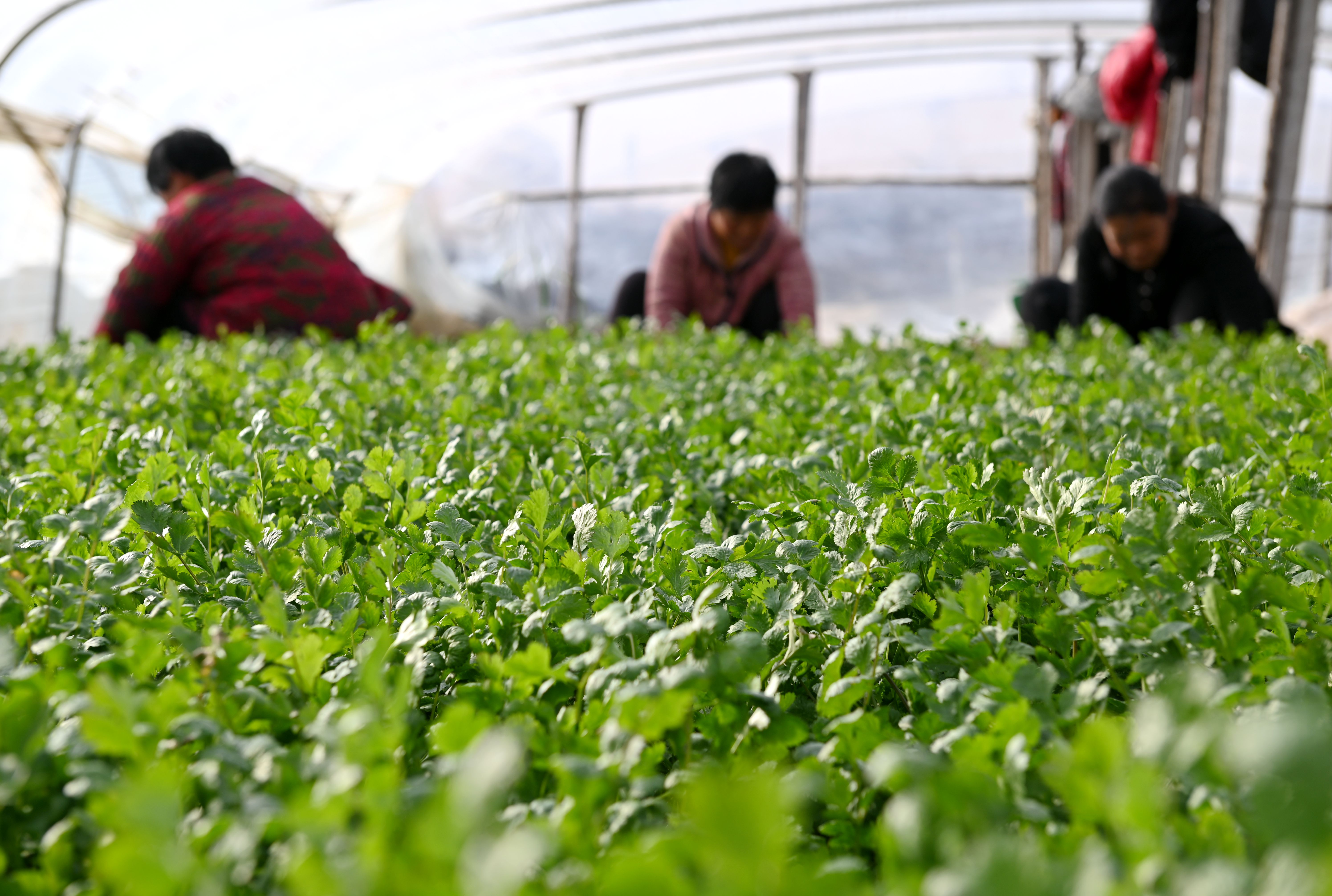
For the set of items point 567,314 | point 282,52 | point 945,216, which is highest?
point 282,52

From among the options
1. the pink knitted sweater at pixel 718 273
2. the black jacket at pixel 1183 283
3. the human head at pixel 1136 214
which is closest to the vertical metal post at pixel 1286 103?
the black jacket at pixel 1183 283

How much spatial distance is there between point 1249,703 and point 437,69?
13.0m

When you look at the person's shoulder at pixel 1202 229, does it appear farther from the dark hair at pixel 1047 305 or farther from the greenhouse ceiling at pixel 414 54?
the greenhouse ceiling at pixel 414 54

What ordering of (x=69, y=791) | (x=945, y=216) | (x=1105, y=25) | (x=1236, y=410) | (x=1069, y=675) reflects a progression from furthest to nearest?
(x=945, y=216) < (x=1105, y=25) < (x=1236, y=410) < (x=1069, y=675) < (x=69, y=791)

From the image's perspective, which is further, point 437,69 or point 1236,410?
point 437,69

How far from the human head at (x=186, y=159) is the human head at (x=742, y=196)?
2.50 m

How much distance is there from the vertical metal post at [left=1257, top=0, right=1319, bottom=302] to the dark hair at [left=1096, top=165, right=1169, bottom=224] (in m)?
1.06

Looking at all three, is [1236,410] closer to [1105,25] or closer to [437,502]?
[437,502]

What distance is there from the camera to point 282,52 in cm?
1136

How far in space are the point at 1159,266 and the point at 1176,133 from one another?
6.92 ft

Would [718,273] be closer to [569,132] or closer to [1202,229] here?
[1202,229]

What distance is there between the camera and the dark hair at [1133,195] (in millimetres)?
4824

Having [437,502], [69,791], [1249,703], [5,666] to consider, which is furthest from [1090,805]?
[437,502]

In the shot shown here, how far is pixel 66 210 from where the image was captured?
34.8 feet
